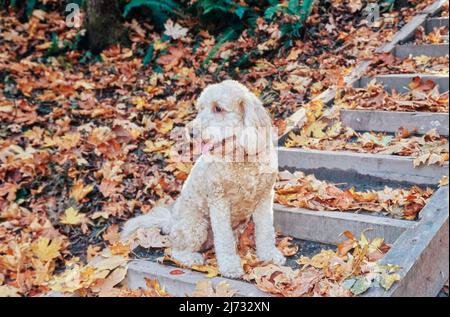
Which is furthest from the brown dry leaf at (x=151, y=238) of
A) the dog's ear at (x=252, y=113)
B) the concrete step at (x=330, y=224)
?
the dog's ear at (x=252, y=113)

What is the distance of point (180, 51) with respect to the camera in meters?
7.04

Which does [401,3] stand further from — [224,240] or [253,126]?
[224,240]

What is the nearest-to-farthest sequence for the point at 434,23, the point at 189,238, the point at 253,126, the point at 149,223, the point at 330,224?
1. the point at 253,126
2. the point at 189,238
3. the point at 330,224
4. the point at 149,223
5. the point at 434,23

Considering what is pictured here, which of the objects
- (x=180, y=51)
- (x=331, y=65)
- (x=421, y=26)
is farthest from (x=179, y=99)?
(x=421, y=26)

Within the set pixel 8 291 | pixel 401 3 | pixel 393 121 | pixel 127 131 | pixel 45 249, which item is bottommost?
pixel 8 291

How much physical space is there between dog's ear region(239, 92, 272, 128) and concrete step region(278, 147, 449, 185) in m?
1.34

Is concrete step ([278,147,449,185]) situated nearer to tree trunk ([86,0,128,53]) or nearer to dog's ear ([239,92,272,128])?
dog's ear ([239,92,272,128])

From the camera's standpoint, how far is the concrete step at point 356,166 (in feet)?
12.2

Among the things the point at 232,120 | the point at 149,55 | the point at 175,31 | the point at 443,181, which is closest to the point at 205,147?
the point at 232,120

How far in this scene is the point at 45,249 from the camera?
390 centimetres

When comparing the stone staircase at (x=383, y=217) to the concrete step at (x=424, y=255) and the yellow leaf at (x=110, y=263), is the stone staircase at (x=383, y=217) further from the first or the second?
the yellow leaf at (x=110, y=263)

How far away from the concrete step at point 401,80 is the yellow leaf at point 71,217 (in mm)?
3209

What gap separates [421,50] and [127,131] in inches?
135
